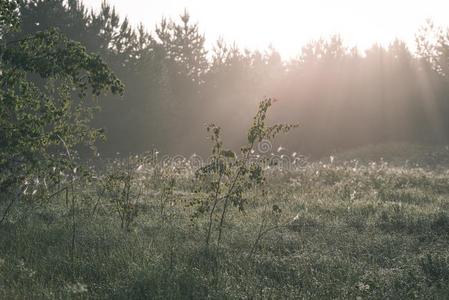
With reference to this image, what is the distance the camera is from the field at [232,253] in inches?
243

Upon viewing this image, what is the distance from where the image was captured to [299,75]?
4097cm

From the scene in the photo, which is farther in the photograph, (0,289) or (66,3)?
(66,3)

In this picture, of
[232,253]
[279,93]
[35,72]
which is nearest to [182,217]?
[232,253]

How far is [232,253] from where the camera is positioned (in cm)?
781

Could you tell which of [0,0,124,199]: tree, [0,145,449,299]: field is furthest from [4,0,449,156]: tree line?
[0,0,124,199]: tree

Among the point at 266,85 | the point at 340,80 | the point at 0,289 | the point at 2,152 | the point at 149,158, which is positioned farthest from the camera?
the point at 266,85

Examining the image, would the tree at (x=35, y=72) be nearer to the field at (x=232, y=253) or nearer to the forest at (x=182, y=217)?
the forest at (x=182, y=217)

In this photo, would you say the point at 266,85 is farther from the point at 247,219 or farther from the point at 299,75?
the point at 247,219

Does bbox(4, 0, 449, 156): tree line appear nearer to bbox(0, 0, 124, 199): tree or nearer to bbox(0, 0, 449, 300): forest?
bbox(0, 0, 449, 300): forest

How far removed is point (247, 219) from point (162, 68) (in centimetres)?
3269

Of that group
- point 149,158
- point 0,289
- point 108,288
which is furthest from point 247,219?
point 0,289

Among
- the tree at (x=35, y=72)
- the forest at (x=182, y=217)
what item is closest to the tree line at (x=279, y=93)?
the forest at (x=182, y=217)

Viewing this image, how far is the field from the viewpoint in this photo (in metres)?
6.17

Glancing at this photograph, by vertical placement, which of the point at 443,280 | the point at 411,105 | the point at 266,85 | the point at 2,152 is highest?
the point at 266,85
